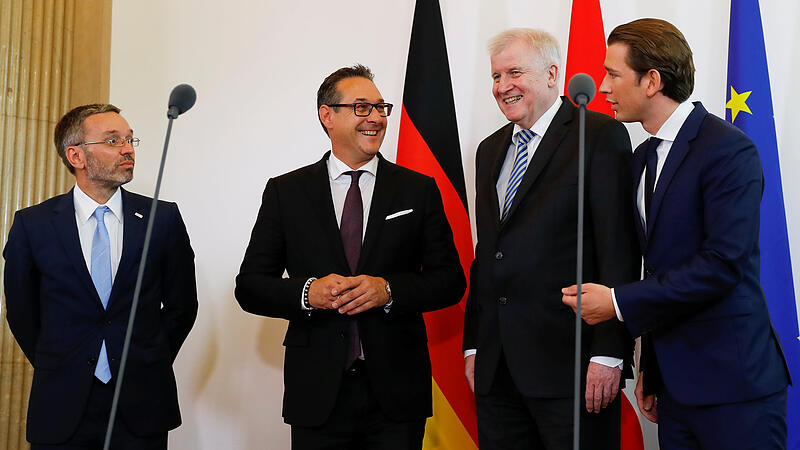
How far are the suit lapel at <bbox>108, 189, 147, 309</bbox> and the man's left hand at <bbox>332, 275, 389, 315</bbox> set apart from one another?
789 millimetres

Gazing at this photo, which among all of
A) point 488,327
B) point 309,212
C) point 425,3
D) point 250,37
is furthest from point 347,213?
point 250,37

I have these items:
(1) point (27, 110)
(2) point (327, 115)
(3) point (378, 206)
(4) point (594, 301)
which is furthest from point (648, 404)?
(1) point (27, 110)

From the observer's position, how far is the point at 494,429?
103 inches

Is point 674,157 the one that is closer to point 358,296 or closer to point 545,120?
point 545,120

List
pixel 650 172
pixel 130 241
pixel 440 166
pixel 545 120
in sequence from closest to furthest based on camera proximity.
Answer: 1. pixel 650 172
2. pixel 545 120
3. pixel 130 241
4. pixel 440 166

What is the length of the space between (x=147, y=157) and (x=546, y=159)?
248cm

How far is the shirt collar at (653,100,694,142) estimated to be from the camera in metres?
2.35

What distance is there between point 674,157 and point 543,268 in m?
0.53

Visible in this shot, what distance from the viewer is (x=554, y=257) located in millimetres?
2529

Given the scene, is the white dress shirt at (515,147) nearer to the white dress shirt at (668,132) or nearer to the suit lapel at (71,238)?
the white dress shirt at (668,132)

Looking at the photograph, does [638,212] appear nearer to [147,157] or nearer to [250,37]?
[250,37]

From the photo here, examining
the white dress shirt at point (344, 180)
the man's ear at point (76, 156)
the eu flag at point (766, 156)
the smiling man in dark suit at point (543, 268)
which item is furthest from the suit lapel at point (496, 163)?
the man's ear at point (76, 156)

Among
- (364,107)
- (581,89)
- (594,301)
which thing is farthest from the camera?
(364,107)

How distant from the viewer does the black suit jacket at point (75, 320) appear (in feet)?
8.82
